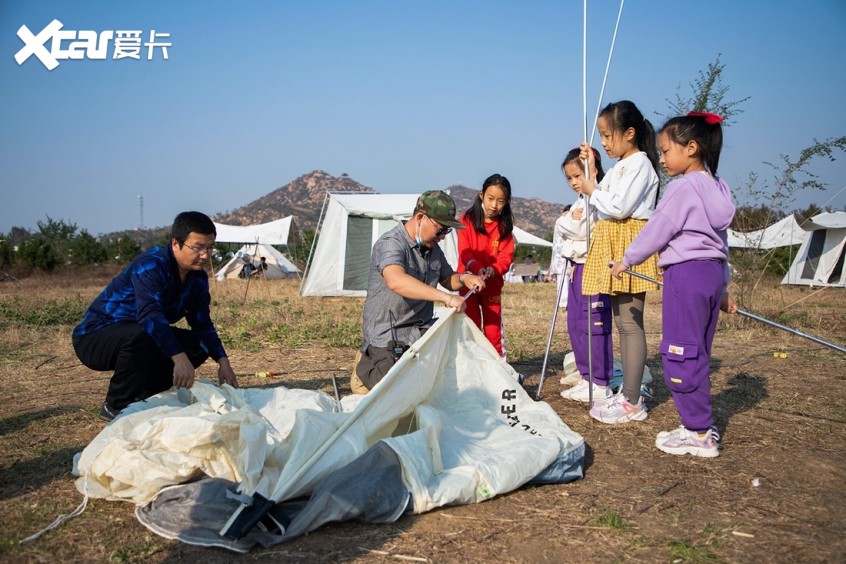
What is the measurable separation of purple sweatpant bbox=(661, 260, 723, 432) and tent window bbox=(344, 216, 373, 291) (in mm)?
11142

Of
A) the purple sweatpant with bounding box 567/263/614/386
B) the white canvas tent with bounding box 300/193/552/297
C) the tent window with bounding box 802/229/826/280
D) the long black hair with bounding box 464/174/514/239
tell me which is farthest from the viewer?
the tent window with bounding box 802/229/826/280

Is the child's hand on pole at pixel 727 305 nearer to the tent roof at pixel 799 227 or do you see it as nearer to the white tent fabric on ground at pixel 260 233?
the tent roof at pixel 799 227

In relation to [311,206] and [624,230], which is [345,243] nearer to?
[624,230]

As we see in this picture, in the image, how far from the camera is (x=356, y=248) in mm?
14445

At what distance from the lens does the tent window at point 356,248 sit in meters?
14.3

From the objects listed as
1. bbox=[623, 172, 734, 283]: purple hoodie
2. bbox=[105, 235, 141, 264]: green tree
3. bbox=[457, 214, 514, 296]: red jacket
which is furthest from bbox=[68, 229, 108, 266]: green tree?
bbox=[623, 172, 734, 283]: purple hoodie

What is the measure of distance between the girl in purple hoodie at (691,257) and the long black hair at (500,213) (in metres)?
1.40

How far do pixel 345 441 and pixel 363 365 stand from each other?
3.96 ft

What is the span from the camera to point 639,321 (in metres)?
3.98

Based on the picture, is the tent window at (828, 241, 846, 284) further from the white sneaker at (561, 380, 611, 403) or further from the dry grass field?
the white sneaker at (561, 380, 611, 403)

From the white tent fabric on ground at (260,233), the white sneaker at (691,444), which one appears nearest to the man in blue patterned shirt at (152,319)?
the white sneaker at (691,444)

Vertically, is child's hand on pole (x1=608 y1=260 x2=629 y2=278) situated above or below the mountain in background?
below

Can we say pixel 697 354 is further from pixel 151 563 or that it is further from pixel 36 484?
pixel 36 484

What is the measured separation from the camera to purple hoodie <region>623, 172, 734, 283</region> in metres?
3.35
